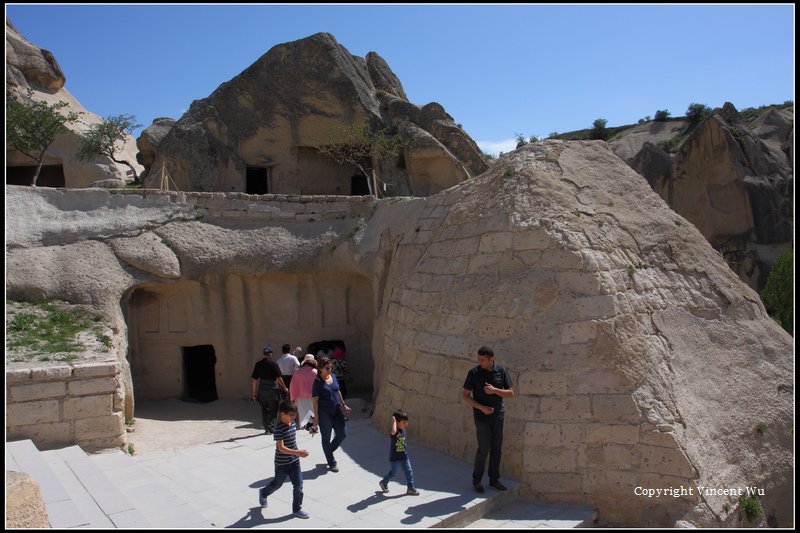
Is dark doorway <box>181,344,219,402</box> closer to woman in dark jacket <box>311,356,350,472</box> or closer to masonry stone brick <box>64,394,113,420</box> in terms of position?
masonry stone brick <box>64,394,113,420</box>

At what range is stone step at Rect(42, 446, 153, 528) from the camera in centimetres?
523

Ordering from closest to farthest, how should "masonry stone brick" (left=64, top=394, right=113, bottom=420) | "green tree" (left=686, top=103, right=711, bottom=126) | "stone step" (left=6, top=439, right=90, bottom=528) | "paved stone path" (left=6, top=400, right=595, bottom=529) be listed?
1. "stone step" (left=6, top=439, right=90, bottom=528)
2. "paved stone path" (left=6, top=400, right=595, bottom=529)
3. "masonry stone brick" (left=64, top=394, right=113, bottom=420)
4. "green tree" (left=686, top=103, right=711, bottom=126)

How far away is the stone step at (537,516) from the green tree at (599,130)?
34.7 meters

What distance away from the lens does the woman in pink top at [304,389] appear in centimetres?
779

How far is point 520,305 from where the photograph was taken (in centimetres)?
745

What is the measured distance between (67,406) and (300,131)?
1318cm

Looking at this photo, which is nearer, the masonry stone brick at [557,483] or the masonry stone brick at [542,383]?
the masonry stone brick at [557,483]

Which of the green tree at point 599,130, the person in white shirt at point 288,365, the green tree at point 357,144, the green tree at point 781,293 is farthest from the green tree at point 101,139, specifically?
the green tree at point 599,130

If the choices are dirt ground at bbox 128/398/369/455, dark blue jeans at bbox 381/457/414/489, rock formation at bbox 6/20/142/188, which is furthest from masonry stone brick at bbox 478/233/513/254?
rock formation at bbox 6/20/142/188

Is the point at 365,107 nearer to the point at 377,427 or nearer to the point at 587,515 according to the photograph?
the point at 377,427

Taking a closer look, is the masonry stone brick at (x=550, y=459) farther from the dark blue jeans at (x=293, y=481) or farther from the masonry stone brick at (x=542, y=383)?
the dark blue jeans at (x=293, y=481)

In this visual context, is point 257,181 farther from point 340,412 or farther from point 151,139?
point 340,412

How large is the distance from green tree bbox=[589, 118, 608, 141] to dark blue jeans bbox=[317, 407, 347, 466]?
34765mm

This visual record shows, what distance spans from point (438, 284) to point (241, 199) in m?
5.63
